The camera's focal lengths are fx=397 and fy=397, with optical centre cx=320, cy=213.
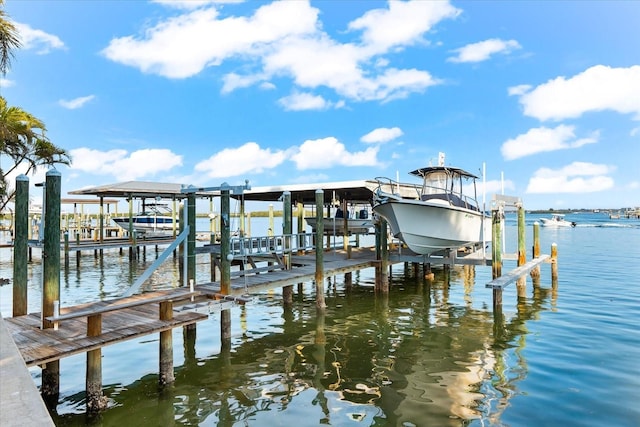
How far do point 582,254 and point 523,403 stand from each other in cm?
2994

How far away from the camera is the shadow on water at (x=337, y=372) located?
6.50 meters

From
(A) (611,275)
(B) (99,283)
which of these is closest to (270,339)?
(B) (99,283)

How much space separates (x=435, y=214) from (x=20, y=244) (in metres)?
12.4

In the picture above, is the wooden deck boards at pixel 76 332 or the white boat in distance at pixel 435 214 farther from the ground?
the white boat in distance at pixel 435 214

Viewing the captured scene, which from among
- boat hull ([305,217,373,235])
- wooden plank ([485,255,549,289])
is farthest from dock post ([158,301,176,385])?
boat hull ([305,217,373,235])

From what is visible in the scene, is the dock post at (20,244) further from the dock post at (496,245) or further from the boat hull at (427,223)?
the dock post at (496,245)

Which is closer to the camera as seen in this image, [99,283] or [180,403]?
[180,403]

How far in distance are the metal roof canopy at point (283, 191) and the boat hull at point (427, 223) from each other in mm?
2038

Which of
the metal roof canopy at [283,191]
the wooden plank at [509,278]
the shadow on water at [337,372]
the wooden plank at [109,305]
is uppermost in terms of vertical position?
the metal roof canopy at [283,191]

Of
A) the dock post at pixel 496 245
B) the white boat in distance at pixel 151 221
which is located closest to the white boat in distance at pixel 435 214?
the dock post at pixel 496 245

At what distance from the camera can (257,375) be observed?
26.9 feet

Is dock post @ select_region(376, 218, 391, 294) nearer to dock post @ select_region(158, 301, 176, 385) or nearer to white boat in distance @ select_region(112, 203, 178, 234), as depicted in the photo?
dock post @ select_region(158, 301, 176, 385)

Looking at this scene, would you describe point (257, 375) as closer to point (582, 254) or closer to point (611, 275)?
point (611, 275)

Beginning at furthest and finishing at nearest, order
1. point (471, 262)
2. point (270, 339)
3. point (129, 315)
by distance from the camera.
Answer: point (471, 262), point (270, 339), point (129, 315)
